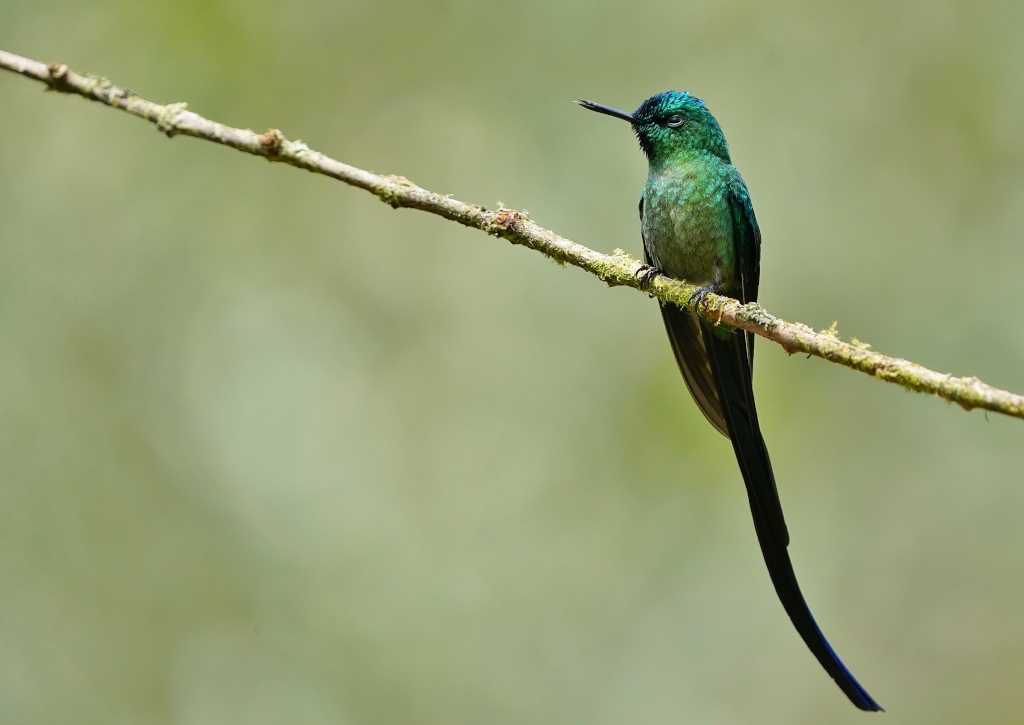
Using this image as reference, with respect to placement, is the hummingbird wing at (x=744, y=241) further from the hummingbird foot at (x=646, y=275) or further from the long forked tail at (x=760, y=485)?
the hummingbird foot at (x=646, y=275)

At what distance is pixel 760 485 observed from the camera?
10.3 feet

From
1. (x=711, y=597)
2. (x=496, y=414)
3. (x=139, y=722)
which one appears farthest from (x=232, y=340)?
(x=711, y=597)

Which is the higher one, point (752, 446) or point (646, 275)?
point (646, 275)

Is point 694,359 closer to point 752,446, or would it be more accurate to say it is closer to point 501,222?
point 752,446

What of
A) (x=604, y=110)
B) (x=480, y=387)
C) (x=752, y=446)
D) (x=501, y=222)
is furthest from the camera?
(x=480, y=387)

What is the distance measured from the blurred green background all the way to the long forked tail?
1852 mm

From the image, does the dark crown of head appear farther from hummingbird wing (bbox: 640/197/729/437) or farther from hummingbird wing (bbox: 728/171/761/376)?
hummingbird wing (bbox: 640/197/729/437)

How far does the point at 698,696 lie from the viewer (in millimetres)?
5125

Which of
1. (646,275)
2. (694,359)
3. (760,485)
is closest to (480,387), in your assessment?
(694,359)

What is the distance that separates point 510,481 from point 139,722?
2.43 m

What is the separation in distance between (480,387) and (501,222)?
314cm

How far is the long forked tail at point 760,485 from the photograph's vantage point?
2.85 m

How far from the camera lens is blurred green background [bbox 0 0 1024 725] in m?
5.09

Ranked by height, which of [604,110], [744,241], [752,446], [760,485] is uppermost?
[604,110]
